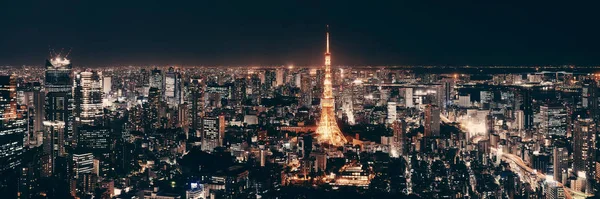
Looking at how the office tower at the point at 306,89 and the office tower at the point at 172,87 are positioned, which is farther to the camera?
the office tower at the point at 306,89

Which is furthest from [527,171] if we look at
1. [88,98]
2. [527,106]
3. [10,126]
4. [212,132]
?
[88,98]

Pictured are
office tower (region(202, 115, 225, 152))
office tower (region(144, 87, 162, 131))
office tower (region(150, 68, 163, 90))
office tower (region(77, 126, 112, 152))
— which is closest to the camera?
office tower (region(77, 126, 112, 152))

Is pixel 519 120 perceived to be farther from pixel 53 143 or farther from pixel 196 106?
pixel 53 143

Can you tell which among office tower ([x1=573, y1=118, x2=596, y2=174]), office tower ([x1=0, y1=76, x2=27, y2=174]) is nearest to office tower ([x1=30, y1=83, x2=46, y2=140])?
office tower ([x1=0, y1=76, x2=27, y2=174])

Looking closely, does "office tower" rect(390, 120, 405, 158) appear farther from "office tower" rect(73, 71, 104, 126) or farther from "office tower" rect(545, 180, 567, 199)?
"office tower" rect(73, 71, 104, 126)

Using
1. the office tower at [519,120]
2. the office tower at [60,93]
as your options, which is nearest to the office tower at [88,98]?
the office tower at [60,93]

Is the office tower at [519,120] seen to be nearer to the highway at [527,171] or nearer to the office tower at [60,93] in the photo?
the highway at [527,171]
